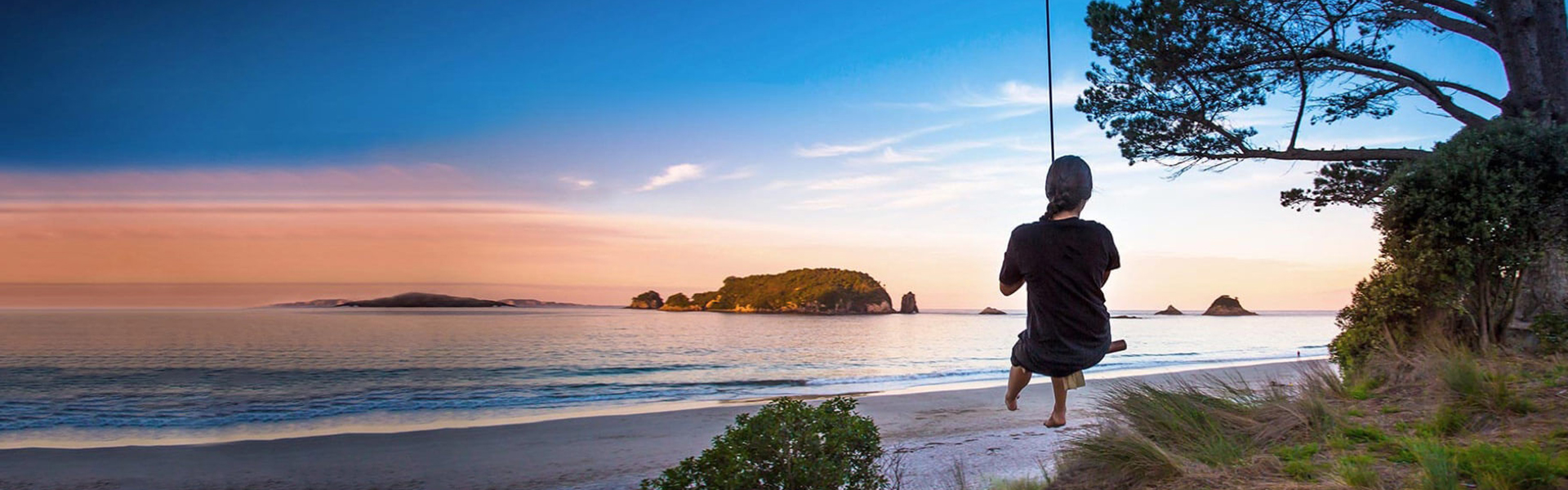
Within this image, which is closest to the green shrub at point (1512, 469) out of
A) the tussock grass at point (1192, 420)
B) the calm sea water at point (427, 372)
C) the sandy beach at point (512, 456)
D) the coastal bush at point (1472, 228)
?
the tussock grass at point (1192, 420)

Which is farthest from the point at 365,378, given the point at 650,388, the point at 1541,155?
the point at 1541,155

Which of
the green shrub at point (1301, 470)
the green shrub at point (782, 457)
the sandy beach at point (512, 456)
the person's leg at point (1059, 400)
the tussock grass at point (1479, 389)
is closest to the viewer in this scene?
the person's leg at point (1059, 400)

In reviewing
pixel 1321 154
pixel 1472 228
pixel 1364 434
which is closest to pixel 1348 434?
pixel 1364 434

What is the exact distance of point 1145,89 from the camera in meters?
15.8

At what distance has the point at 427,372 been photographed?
1341 inches

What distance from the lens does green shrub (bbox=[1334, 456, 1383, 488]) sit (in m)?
5.61

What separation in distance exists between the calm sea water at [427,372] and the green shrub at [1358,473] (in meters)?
18.4

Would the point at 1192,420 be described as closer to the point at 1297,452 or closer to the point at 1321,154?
the point at 1297,452

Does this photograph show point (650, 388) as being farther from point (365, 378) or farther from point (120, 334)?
point (120, 334)

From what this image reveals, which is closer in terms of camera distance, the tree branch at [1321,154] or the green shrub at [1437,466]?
the green shrub at [1437,466]

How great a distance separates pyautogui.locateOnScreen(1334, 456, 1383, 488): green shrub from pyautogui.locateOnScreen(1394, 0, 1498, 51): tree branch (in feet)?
40.4

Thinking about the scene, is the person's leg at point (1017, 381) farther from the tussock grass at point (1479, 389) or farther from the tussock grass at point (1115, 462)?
the tussock grass at point (1479, 389)

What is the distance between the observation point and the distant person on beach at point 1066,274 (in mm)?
2781

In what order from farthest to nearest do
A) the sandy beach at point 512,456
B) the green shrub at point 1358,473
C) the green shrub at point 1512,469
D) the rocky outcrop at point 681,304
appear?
the rocky outcrop at point 681,304 < the sandy beach at point 512,456 < the green shrub at point 1358,473 < the green shrub at point 1512,469
